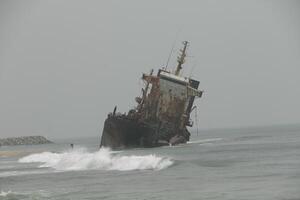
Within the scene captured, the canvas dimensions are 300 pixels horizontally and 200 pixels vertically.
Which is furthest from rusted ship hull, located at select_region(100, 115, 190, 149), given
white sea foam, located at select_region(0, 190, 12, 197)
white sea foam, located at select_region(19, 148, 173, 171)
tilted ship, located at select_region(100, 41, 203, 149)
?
white sea foam, located at select_region(0, 190, 12, 197)

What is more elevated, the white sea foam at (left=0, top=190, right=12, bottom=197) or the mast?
the mast

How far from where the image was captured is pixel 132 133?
197 ft

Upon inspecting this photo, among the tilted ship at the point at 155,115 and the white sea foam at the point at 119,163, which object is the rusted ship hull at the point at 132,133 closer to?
the tilted ship at the point at 155,115

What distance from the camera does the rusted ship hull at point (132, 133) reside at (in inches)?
2271

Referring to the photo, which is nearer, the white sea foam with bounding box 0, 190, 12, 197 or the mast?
the white sea foam with bounding box 0, 190, 12, 197

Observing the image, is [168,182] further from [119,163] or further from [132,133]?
[132,133]

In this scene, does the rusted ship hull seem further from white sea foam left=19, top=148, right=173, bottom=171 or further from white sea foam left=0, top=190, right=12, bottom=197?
white sea foam left=0, top=190, right=12, bottom=197

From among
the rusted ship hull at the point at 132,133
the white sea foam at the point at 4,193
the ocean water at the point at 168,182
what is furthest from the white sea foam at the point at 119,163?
the white sea foam at the point at 4,193

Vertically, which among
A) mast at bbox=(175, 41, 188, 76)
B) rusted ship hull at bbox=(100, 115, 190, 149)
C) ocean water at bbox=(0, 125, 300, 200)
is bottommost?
ocean water at bbox=(0, 125, 300, 200)

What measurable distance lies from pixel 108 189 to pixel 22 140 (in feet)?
566

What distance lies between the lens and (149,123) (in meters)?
57.4

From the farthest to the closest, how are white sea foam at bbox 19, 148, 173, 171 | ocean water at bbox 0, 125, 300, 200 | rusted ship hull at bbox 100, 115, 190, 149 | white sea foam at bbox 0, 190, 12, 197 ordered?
rusted ship hull at bbox 100, 115, 190, 149, white sea foam at bbox 19, 148, 173, 171, white sea foam at bbox 0, 190, 12, 197, ocean water at bbox 0, 125, 300, 200

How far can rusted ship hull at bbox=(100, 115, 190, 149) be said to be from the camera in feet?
189

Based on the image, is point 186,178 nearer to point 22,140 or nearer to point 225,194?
point 225,194
